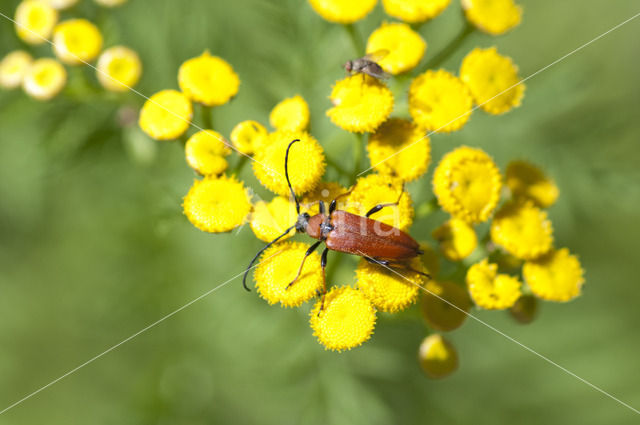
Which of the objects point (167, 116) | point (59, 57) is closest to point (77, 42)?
point (59, 57)

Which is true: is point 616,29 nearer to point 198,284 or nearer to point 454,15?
point 454,15

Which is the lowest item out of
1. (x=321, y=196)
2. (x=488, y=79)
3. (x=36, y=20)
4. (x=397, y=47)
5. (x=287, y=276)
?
(x=287, y=276)

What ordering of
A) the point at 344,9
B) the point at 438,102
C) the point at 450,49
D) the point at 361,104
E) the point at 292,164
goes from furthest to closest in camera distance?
the point at 450,49 < the point at 344,9 < the point at 438,102 < the point at 361,104 < the point at 292,164

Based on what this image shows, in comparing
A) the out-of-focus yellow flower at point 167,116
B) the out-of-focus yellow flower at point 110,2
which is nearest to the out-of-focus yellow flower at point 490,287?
the out-of-focus yellow flower at point 167,116

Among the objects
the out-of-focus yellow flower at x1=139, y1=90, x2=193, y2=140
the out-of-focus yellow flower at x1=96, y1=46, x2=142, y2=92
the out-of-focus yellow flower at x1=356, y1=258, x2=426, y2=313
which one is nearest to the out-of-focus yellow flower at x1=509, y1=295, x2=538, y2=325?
the out-of-focus yellow flower at x1=356, y1=258, x2=426, y2=313

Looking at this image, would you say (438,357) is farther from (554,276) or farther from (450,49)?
(450,49)

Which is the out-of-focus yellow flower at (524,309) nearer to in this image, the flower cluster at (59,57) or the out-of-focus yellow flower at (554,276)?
the out-of-focus yellow flower at (554,276)

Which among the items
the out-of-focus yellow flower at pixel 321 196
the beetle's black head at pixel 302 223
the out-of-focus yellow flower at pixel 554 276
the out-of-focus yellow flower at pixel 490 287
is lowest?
the out-of-focus yellow flower at pixel 554 276
